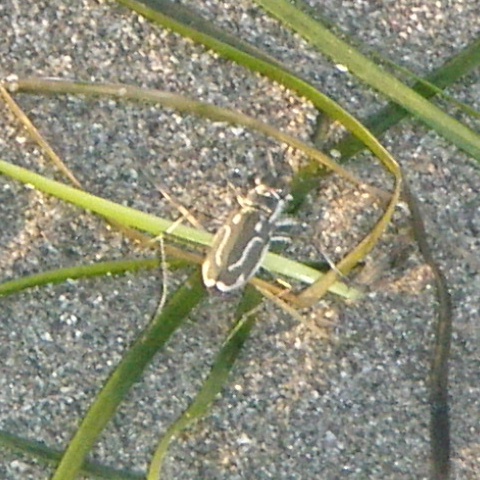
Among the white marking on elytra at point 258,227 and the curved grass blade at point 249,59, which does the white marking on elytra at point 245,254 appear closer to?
the white marking on elytra at point 258,227

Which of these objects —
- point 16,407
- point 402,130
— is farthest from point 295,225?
point 16,407

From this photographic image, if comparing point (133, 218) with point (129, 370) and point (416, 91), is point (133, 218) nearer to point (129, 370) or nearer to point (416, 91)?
point (129, 370)

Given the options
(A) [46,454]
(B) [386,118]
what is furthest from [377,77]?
(A) [46,454]

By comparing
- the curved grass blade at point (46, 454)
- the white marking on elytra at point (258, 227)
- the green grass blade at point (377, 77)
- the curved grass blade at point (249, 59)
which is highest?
the green grass blade at point (377, 77)

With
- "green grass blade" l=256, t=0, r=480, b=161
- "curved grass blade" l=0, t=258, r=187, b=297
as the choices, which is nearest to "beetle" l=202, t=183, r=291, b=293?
"curved grass blade" l=0, t=258, r=187, b=297

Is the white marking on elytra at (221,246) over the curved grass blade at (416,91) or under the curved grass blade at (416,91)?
under

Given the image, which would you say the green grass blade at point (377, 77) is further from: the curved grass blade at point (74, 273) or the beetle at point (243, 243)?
the curved grass blade at point (74, 273)

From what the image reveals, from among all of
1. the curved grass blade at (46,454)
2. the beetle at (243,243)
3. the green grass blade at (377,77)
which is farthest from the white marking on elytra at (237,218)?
the curved grass blade at (46,454)
